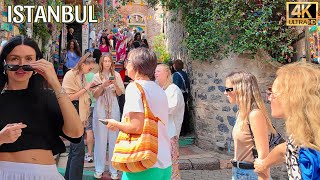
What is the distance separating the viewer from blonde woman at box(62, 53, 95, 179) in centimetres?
518

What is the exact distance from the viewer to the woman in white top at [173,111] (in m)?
5.30

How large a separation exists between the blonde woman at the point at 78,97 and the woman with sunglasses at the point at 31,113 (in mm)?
2652

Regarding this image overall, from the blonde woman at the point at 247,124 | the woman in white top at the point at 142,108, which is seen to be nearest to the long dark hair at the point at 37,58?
the woman in white top at the point at 142,108

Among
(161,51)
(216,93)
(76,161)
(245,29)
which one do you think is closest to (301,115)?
(76,161)

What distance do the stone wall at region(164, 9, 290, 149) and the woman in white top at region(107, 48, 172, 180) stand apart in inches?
177

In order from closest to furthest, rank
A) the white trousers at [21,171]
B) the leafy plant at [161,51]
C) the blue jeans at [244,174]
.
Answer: the white trousers at [21,171], the blue jeans at [244,174], the leafy plant at [161,51]

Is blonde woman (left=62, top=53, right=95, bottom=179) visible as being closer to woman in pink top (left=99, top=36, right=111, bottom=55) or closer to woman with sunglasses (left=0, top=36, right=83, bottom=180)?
woman with sunglasses (left=0, top=36, right=83, bottom=180)

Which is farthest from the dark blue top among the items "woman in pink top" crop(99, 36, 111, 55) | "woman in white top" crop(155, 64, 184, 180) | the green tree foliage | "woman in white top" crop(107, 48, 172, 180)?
"woman in pink top" crop(99, 36, 111, 55)

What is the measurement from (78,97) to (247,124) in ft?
9.09

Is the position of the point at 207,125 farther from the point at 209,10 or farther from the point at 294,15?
the point at 294,15

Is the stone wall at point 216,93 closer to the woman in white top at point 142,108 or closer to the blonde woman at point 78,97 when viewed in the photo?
the blonde woman at point 78,97

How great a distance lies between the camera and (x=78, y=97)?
5.52m

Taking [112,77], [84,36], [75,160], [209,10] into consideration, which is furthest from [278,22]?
[84,36]

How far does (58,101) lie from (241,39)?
553 cm
